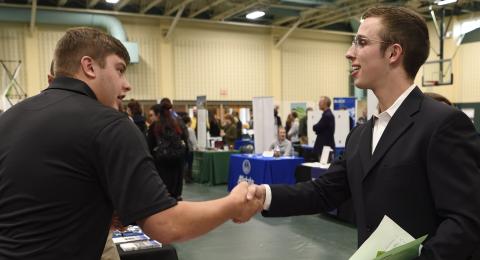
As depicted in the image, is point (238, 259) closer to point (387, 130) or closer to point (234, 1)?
point (387, 130)

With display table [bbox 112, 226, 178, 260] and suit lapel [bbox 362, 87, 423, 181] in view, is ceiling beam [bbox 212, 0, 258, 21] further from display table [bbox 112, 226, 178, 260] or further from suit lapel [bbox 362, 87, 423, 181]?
suit lapel [bbox 362, 87, 423, 181]

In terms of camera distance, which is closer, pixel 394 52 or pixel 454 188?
pixel 454 188

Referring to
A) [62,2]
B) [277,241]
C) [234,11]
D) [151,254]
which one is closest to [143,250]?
[151,254]

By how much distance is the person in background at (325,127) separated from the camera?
6914 millimetres

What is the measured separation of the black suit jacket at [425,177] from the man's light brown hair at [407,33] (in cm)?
10

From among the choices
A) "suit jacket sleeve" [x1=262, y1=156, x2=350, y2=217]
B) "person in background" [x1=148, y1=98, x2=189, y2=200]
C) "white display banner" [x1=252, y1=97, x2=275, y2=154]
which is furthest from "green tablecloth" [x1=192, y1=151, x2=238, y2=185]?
"suit jacket sleeve" [x1=262, y1=156, x2=350, y2=217]

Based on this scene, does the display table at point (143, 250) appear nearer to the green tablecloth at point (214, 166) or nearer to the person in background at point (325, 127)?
the person in background at point (325, 127)

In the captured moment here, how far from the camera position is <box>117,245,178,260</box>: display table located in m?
2.42

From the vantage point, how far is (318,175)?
219 inches

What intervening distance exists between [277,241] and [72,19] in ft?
30.5

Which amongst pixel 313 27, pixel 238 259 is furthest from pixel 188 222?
pixel 313 27

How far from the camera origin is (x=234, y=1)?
39.8ft

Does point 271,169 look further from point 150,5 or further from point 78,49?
point 150,5

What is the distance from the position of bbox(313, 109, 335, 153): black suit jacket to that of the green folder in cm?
590
